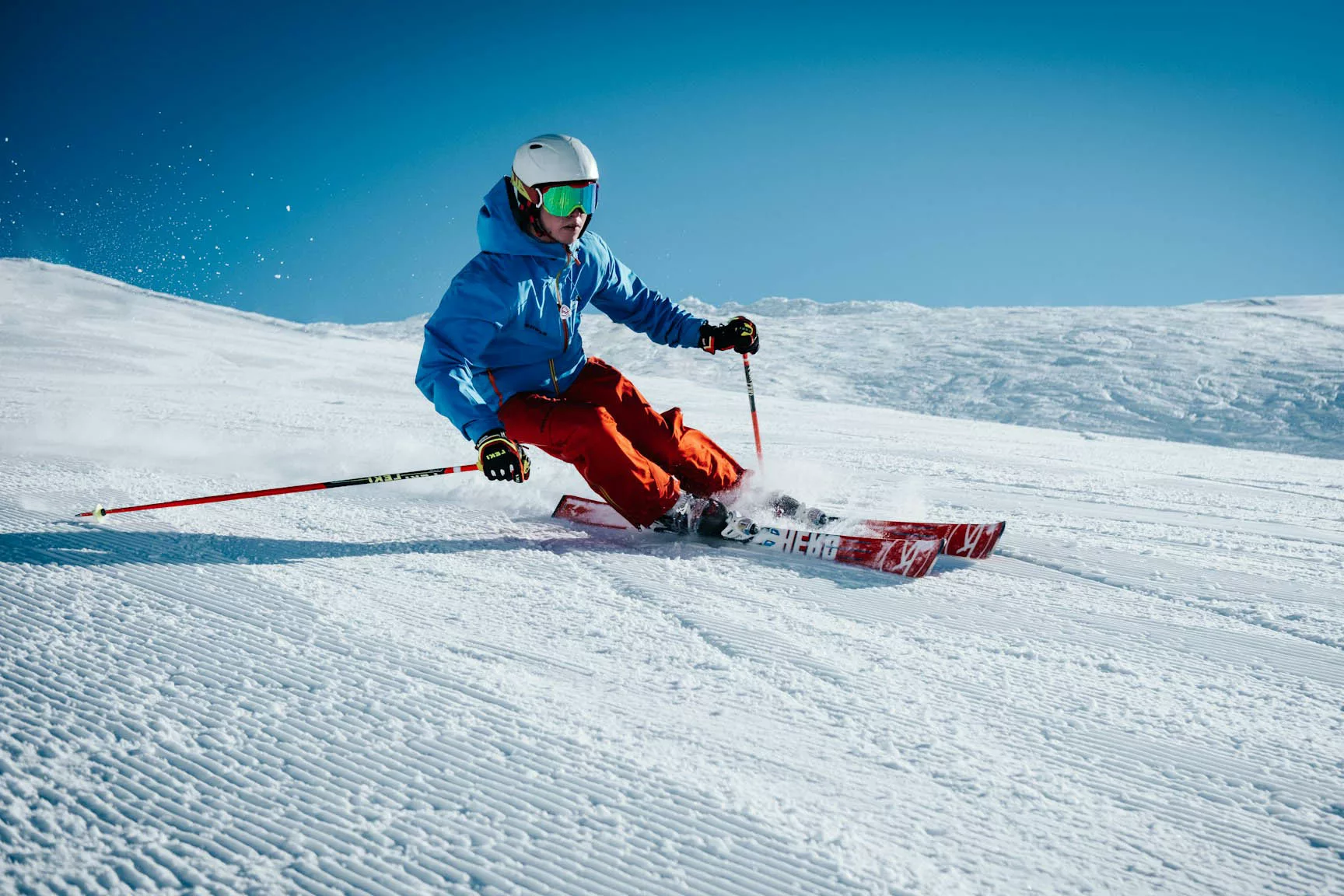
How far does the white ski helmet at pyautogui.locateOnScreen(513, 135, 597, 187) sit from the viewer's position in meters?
3.37

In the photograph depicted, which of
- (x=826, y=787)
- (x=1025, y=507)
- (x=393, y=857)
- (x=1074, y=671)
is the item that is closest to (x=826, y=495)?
(x=1025, y=507)

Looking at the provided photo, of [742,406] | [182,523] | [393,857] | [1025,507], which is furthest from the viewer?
[742,406]

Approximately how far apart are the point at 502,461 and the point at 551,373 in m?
0.90

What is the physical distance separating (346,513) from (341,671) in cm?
197

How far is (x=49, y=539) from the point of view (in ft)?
9.55

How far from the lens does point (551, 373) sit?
377cm

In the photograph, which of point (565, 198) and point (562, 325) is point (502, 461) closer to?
point (562, 325)

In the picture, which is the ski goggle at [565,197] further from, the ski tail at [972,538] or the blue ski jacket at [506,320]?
the ski tail at [972,538]

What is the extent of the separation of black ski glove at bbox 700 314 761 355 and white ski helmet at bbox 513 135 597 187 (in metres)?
1.31

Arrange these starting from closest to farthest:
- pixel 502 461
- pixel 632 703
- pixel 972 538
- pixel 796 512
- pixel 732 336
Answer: pixel 632 703 → pixel 502 461 → pixel 972 538 → pixel 796 512 → pixel 732 336

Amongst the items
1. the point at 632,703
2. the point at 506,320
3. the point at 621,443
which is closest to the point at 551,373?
the point at 506,320

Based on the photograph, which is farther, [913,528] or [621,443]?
[913,528]

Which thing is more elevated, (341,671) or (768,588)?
(768,588)

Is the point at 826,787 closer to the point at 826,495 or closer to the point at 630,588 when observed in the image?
the point at 630,588
